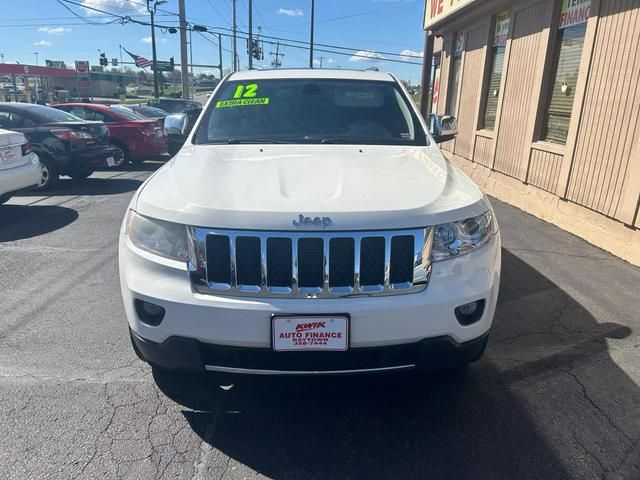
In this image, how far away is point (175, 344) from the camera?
224 cm

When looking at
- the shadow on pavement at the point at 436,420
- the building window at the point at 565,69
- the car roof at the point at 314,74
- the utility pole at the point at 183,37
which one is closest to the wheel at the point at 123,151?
the car roof at the point at 314,74

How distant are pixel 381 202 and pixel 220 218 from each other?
28.6 inches

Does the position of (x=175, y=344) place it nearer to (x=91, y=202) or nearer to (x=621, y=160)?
(x=621, y=160)

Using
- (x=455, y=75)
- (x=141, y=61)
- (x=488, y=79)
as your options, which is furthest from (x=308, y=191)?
(x=141, y=61)

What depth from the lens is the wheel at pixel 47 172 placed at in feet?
28.7

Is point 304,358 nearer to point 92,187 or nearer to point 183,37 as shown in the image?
point 92,187

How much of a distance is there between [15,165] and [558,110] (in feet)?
24.5

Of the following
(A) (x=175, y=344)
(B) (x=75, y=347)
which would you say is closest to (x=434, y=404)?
(A) (x=175, y=344)

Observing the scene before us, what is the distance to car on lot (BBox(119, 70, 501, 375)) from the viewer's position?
2145 mm

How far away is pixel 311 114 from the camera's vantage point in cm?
368

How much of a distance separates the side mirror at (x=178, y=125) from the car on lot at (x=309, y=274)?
5.76ft

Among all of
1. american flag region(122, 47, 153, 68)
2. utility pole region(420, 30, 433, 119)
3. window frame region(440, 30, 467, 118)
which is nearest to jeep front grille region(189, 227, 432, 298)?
window frame region(440, 30, 467, 118)

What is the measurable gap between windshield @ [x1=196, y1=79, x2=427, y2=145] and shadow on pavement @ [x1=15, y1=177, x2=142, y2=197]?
5.79 metres

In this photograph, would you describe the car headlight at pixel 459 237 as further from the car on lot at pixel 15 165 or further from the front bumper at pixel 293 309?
the car on lot at pixel 15 165
